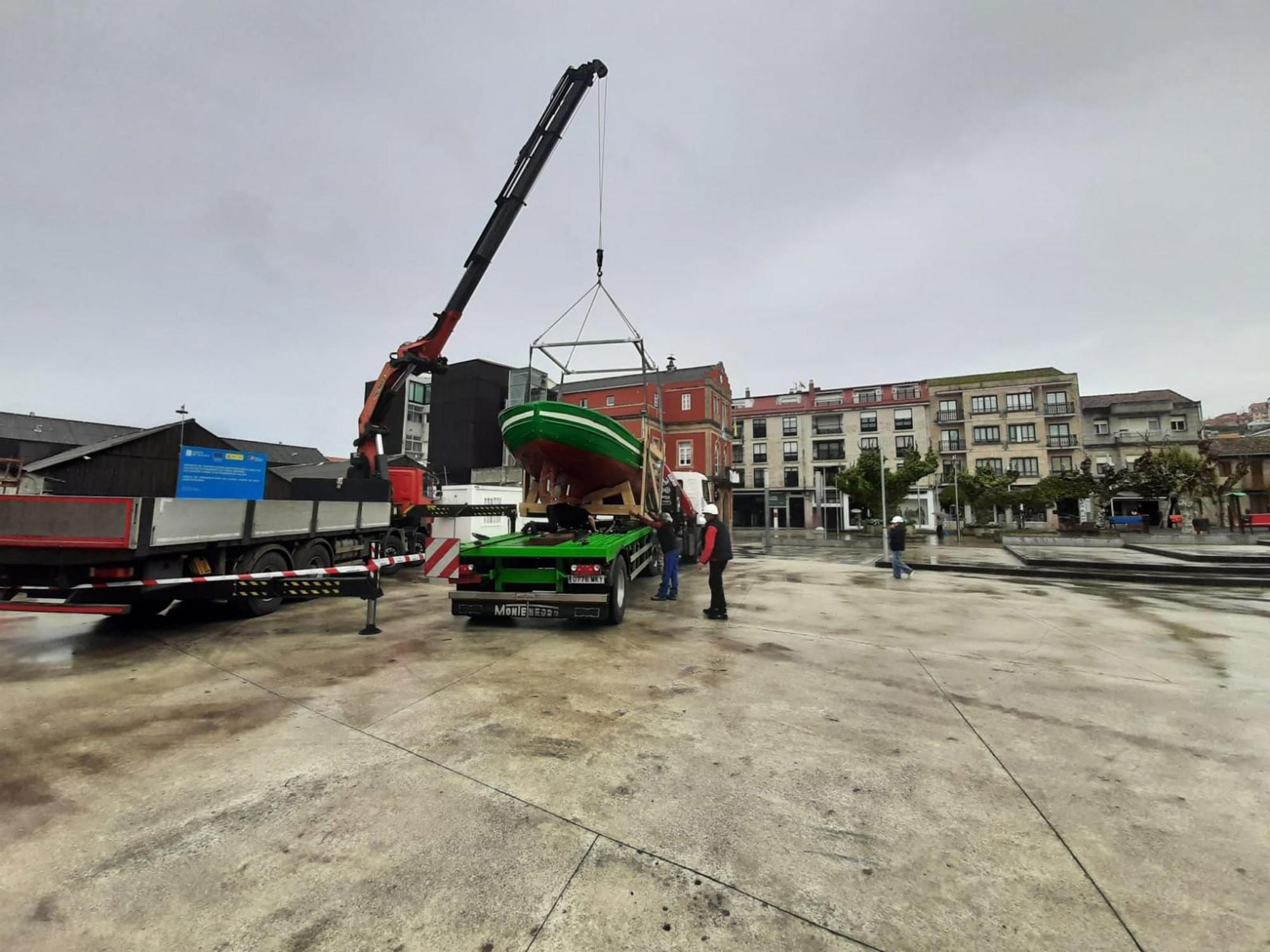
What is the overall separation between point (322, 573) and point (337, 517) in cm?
250

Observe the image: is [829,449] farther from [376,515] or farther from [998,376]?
[376,515]

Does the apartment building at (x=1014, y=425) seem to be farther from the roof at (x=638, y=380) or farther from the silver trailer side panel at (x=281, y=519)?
the silver trailer side panel at (x=281, y=519)

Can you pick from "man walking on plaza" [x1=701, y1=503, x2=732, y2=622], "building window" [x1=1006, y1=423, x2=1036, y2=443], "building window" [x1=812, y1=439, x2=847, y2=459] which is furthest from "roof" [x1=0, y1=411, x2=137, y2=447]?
"building window" [x1=1006, y1=423, x2=1036, y2=443]

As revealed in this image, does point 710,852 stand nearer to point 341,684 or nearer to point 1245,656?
point 341,684

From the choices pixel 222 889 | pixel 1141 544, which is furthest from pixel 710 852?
pixel 1141 544

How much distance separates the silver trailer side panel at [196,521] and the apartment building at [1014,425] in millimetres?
50937

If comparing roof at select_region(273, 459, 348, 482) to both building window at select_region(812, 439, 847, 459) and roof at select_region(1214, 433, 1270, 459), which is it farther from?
roof at select_region(1214, 433, 1270, 459)

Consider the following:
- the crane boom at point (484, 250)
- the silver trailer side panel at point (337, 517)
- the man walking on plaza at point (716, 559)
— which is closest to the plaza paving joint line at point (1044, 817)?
the man walking on plaza at point (716, 559)

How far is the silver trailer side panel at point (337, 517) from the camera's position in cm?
834

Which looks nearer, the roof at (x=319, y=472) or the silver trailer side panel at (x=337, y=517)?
the silver trailer side panel at (x=337, y=517)

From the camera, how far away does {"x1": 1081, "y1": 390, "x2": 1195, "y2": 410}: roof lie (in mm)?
48094

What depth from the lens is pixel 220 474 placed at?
305 inches

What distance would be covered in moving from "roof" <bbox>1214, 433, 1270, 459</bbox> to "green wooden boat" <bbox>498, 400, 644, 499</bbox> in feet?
131

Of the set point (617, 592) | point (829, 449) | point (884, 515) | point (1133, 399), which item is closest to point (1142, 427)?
point (1133, 399)
